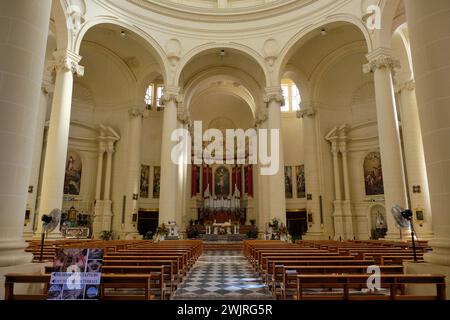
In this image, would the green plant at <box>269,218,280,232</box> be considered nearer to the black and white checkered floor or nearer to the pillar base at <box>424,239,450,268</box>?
the black and white checkered floor

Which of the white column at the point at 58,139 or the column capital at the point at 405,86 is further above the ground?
the column capital at the point at 405,86

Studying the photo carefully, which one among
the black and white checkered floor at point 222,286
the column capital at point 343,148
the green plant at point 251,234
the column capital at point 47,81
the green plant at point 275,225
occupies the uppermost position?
the column capital at point 47,81

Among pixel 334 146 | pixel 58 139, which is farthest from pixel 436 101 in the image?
pixel 334 146

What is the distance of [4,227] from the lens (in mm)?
4328

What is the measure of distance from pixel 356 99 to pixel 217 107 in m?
14.9

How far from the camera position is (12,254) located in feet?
14.4

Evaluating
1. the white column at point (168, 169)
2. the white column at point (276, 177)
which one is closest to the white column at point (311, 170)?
the white column at point (276, 177)

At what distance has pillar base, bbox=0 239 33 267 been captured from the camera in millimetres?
4236

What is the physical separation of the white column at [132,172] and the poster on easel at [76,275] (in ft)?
60.1

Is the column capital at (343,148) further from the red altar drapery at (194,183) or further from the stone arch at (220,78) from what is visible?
the red altar drapery at (194,183)

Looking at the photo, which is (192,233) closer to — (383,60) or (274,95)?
(274,95)

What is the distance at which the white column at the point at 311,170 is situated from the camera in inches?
812

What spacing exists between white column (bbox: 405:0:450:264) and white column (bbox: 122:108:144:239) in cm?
1893

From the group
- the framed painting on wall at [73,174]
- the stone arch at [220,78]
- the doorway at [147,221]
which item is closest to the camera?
the framed painting on wall at [73,174]
